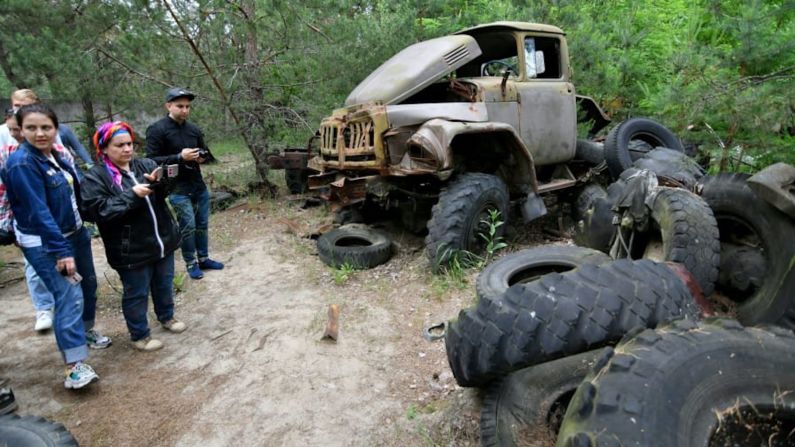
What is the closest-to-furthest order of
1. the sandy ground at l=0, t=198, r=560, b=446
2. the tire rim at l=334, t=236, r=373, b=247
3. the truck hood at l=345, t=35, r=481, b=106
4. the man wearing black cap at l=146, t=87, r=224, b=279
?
1. the sandy ground at l=0, t=198, r=560, b=446
2. the man wearing black cap at l=146, t=87, r=224, b=279
3. the truck hood at l=345, t=35, r=481, b=106
4. the tire rim at l=334, t=236, r=373, b=247

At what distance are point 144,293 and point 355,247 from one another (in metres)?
1.92

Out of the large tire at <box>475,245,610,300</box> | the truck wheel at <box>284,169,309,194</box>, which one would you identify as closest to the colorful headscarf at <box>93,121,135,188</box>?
the large tire at <box>475,245,610,300</box>

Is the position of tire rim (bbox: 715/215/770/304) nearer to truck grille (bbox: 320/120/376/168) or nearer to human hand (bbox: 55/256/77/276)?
truck grille (bbox: 320/120/376/168)

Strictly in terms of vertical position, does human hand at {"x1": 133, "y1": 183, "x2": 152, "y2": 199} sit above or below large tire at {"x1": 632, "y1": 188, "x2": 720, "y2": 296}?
above

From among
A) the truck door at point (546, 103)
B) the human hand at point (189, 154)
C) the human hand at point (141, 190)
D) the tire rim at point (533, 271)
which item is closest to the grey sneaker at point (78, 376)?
the human hand at point (141, 190)

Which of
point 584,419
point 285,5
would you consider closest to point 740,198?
Answer: point 584,419

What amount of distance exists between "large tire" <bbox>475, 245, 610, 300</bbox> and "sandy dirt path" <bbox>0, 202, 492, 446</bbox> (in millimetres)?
447

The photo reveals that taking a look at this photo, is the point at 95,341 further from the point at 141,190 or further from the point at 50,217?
the point at 141,190

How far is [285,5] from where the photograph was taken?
6605 millimetres

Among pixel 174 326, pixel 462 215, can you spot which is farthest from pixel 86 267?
pixel 462 215

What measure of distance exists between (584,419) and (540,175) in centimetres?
437

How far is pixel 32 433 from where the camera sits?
215 cm

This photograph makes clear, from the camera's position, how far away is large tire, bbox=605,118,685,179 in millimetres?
4922

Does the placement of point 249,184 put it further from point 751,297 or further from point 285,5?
point 751,297
